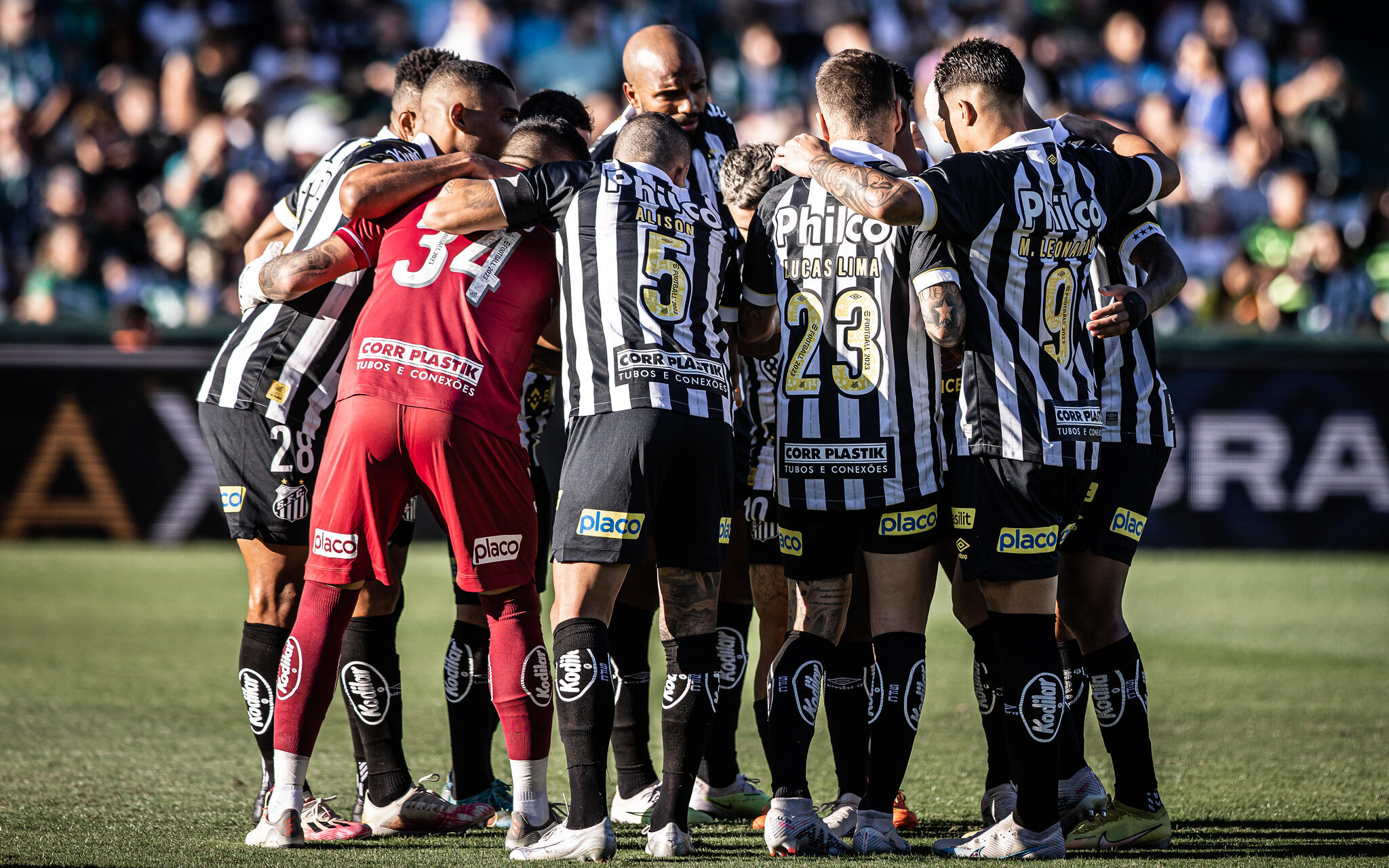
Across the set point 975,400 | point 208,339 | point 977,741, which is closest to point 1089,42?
point 208,339

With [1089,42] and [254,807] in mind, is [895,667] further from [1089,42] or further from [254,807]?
[1089,42]

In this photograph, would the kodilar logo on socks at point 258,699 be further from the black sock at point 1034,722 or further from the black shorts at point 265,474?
the black sock at point 1034,722

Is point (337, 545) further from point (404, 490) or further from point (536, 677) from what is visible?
point (536, 677)

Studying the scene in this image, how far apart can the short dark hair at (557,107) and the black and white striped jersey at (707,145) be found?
17 centimetres

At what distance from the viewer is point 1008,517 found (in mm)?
4348

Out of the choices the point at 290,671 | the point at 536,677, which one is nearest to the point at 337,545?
the point at 290,671

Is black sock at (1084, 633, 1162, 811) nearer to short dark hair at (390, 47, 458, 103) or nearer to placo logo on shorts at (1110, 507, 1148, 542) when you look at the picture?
placo logo on shorts at (1110, 507, 1148, 542)

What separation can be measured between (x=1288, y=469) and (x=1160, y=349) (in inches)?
56.5

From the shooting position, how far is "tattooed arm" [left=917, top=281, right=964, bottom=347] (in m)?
4.33

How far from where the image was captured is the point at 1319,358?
11.8 metres

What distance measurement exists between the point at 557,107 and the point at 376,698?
7.28ft

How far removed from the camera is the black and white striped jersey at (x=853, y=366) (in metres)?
4.46

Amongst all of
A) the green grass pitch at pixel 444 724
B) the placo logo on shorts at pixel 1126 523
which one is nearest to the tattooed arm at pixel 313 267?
the green grass pitch at pixel 444 724

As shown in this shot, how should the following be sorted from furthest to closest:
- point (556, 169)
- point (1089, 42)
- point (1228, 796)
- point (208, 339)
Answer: point (1089, 42), point (208, 339), point (1228, 796), point (556, 169)
